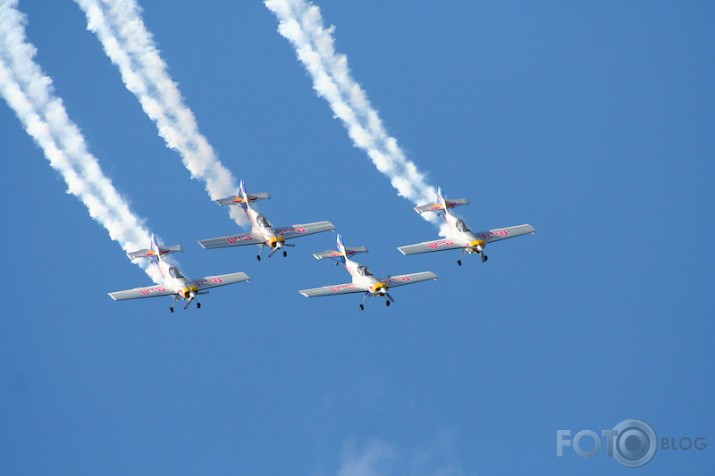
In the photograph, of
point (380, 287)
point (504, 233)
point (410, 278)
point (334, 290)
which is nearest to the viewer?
point (380, 287)

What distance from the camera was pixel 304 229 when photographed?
95875mm

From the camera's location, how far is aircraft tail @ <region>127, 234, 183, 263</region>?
293ft

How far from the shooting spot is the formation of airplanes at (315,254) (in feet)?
288

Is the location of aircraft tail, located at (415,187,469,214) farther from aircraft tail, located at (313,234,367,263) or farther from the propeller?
the propeller

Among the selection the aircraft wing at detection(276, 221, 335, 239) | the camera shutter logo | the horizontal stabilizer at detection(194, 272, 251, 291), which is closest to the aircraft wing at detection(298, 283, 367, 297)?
the horizontal stabilizer at detection(194, 272, 251, 291)

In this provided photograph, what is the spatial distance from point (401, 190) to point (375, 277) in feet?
35.6

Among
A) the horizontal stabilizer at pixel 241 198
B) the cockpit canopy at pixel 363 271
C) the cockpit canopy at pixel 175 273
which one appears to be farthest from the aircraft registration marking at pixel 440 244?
the cockpit canopy at pixel 175 273

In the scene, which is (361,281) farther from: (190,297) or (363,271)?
(190,297)

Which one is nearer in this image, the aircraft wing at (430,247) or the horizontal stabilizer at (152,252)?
the horizontal stabilizer at (152,252)

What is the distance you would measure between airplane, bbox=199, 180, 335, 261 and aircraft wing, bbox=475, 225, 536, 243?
1197 centimetres

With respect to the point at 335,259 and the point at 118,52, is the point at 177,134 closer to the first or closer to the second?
the point at 118,52

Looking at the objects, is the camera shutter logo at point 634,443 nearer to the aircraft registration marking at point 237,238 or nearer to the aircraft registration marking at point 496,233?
the aircraft registration marking at point 496,233

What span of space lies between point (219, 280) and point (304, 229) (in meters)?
10.3

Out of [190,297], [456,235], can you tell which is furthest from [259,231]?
[456,235]
